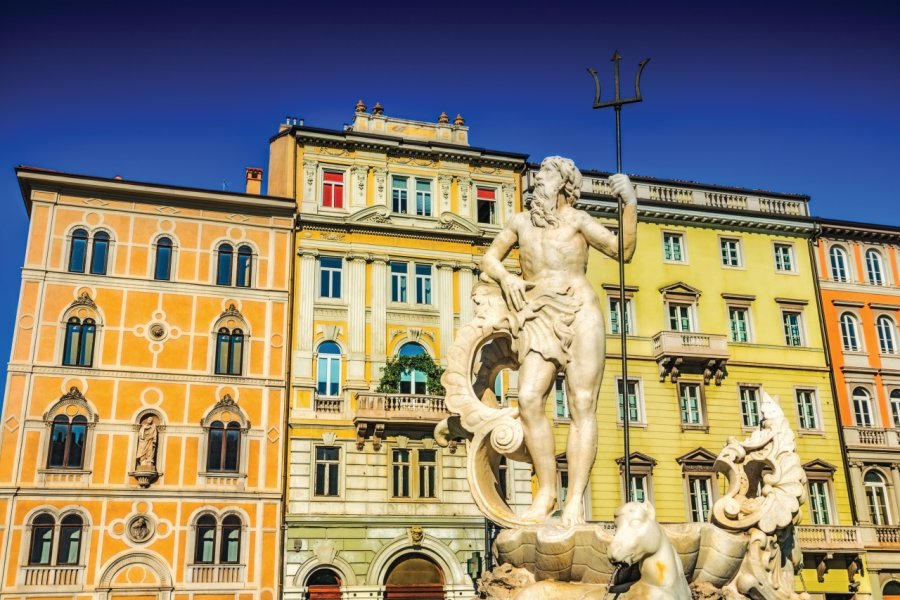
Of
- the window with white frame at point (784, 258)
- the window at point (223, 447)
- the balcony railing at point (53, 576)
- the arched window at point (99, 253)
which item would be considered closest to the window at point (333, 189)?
the arched window at point (99, 253)

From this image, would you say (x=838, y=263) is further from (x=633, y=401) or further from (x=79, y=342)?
(x=79, y=342)

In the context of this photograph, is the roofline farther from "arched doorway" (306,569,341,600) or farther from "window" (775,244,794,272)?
"window" (775,244,794,272)

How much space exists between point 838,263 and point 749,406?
311 inches

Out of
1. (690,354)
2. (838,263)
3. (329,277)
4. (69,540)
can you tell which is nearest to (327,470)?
(329,277)

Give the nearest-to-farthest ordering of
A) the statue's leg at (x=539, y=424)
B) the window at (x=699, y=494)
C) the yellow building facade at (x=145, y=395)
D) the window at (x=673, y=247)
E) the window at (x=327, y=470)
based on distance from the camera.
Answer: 1. the statue's leg at (x=539, y=424)
2. the yellow building facade at (x=145, y=395)
3. the window at (x=327, y=470)
4. the window at (x=699, y=494)
5. the window at (x=673, y=247)

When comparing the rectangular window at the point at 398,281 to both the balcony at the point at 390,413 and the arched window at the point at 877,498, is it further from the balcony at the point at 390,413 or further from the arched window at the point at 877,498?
the arched window at the point at 877,498

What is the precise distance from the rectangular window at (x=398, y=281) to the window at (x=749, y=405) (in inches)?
528

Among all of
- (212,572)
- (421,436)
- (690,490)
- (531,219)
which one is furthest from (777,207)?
(531,219)

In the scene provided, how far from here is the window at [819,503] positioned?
34.2 meters

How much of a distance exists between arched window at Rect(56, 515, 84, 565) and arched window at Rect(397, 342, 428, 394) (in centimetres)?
1110

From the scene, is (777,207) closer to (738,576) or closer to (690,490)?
(690,490)

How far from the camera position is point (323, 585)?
30.0 metres

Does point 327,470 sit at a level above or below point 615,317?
below

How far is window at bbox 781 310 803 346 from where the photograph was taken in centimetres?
3688
